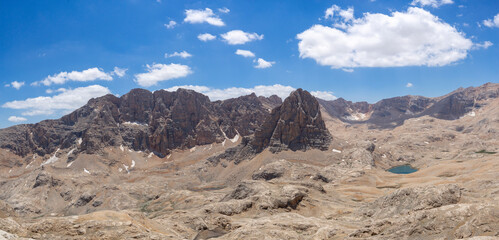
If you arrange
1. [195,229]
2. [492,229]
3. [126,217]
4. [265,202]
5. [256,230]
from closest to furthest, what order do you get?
[492,229]
[126,217]
[256,230]
[195,229]
[265,202]

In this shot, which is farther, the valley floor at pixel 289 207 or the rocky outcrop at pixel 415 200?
the rocky outcrop at pixel 415 200

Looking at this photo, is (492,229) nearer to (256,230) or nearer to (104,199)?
(256,230)

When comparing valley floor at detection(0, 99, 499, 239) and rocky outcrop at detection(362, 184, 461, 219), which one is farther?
rocky outcrop at detection(362, 184, 461, 219)

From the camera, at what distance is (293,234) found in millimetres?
43406

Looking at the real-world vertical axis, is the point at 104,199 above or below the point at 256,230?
below

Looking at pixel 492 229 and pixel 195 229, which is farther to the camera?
pixel 195 229

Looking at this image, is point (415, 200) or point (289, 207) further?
point (289, 207)

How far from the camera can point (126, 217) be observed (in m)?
40.2

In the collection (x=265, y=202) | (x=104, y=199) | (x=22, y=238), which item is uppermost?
(x=22, y=238)

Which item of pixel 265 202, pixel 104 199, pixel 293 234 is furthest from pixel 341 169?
pixel 293 234

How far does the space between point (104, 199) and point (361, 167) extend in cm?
13238

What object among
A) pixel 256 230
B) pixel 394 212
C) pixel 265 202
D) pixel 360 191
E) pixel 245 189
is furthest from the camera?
pixel 360 191

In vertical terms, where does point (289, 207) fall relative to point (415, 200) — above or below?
below

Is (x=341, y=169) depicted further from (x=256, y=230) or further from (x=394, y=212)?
(x=256, y=230)
